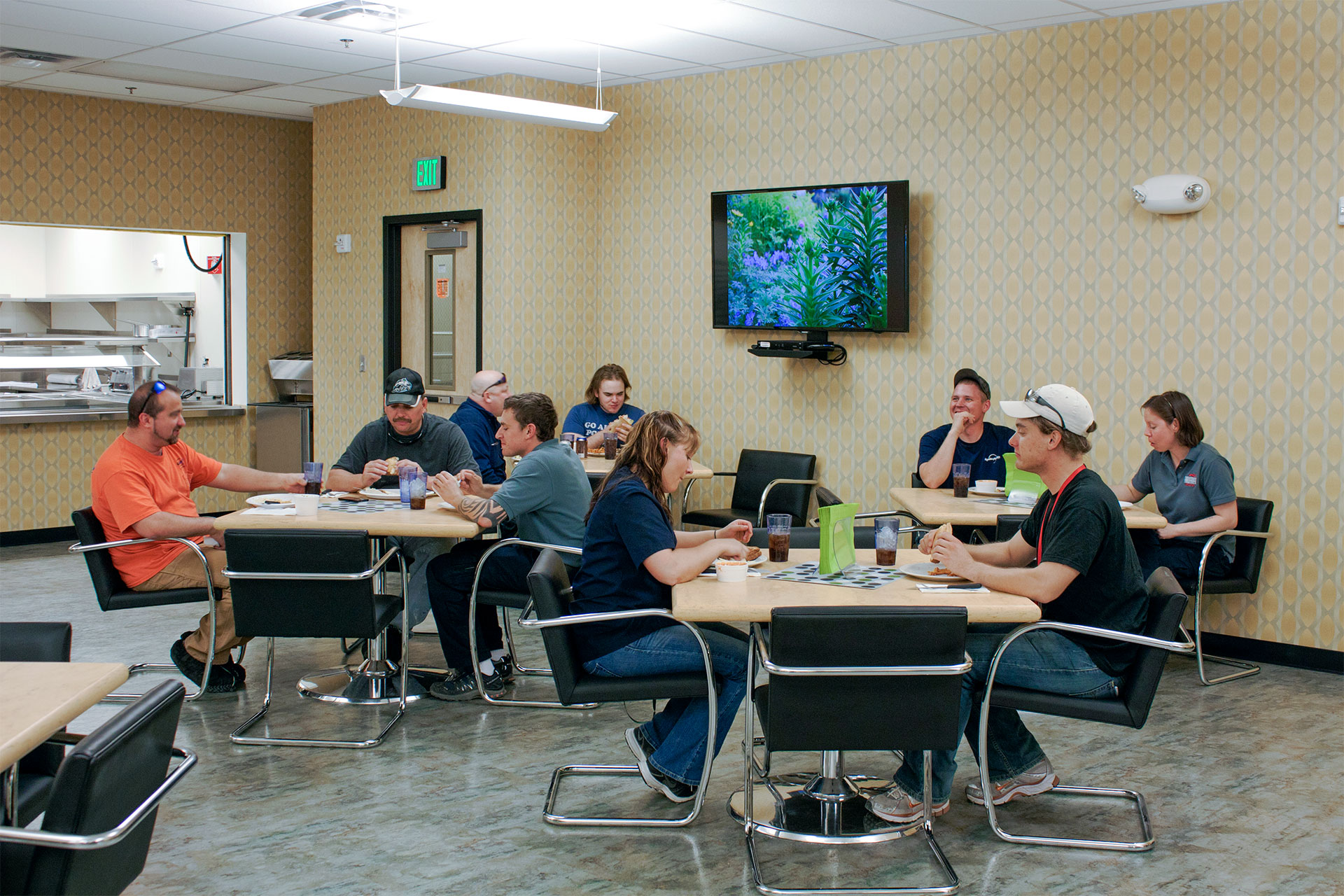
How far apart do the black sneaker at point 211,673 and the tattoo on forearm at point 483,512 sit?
1204mm

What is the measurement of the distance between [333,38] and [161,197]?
A: 3.06m

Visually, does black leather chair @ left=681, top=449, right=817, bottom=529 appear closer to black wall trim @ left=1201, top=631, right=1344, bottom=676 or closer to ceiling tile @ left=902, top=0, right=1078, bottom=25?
black wall trim @ left=1201, top=631, right=1344, bottom=676

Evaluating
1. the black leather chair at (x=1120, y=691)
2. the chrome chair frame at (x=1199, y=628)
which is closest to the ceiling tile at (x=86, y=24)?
the black leather chair at (x=1120, y=691)

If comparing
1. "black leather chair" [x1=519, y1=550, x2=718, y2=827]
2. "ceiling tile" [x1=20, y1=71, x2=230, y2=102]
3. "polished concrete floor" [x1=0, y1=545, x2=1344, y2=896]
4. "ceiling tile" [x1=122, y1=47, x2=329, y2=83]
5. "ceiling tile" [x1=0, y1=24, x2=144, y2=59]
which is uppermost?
"ceiling tile" [x1=20, y1=71, x2=230, y2=102]

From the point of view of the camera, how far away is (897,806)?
11.7ft

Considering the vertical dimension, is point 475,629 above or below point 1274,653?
above

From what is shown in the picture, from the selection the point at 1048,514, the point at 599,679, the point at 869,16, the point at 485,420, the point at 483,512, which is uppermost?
the point at 869,16

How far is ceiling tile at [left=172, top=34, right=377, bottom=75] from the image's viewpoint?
663 centimetres

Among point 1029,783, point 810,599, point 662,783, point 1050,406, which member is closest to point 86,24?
point 662,783

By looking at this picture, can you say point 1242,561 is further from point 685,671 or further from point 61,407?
point 61,407

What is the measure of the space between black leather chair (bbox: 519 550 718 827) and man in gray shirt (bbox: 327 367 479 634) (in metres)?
1.89

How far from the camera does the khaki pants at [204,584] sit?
15.5 feet

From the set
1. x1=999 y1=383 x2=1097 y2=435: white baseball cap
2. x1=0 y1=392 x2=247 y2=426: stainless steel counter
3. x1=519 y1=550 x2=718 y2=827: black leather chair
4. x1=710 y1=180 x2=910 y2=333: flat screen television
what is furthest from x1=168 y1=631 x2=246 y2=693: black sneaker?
x1=0 y1=392 x2=247 y2=426: stainless steel counter

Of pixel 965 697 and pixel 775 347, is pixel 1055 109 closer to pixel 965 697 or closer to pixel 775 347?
pixel 775 347
